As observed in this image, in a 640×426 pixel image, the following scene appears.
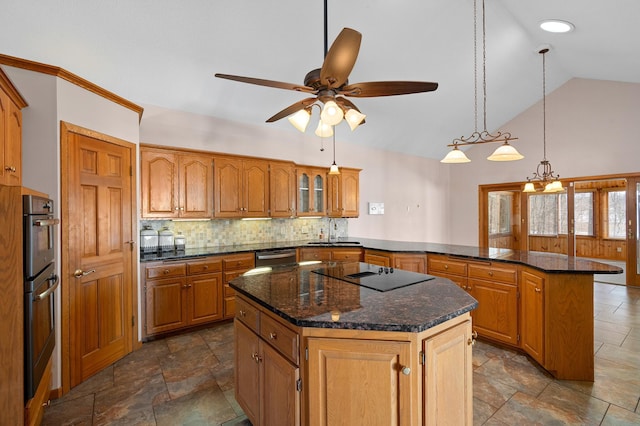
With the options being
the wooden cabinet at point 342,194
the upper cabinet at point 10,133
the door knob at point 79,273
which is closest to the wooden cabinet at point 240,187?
the wooden cabinet at point 342,194

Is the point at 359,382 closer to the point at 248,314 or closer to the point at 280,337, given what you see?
the point at 280,337

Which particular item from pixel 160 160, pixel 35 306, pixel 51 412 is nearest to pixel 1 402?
pixel 35 306

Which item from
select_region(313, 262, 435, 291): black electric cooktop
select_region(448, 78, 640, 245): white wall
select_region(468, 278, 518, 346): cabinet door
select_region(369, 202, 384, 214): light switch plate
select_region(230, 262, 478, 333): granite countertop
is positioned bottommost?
select_region(468, 278, 518, 346): cabinet door

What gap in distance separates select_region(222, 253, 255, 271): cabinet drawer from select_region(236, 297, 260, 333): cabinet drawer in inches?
69.8

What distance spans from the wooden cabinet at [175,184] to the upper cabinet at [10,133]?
126 centimetres

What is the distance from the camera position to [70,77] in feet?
7.88

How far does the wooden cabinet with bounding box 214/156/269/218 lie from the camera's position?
399 centimetres

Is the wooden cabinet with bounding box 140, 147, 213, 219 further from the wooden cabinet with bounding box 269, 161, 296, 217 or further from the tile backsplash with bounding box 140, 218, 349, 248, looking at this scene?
the wooden cabinet with bounding box 269, 161, 296, 217

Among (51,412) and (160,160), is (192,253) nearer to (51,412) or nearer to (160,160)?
(160,160)

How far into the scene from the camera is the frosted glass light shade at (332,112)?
1872mm

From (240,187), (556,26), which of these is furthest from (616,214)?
(240,187)

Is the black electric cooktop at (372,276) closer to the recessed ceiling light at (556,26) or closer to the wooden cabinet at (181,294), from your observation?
the wooden cabinet at (181,294)

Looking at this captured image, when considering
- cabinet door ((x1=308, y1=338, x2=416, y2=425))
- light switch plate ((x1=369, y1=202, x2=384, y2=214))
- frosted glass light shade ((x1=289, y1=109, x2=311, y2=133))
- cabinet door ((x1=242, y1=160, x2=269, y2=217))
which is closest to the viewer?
cabinet door ((x1=308, y1=338, x2=416, y2=425))

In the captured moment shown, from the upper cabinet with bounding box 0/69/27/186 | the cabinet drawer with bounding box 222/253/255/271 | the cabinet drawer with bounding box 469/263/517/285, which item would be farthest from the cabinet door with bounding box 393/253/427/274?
the upper cabinet with bounding box 0/69/27/186
